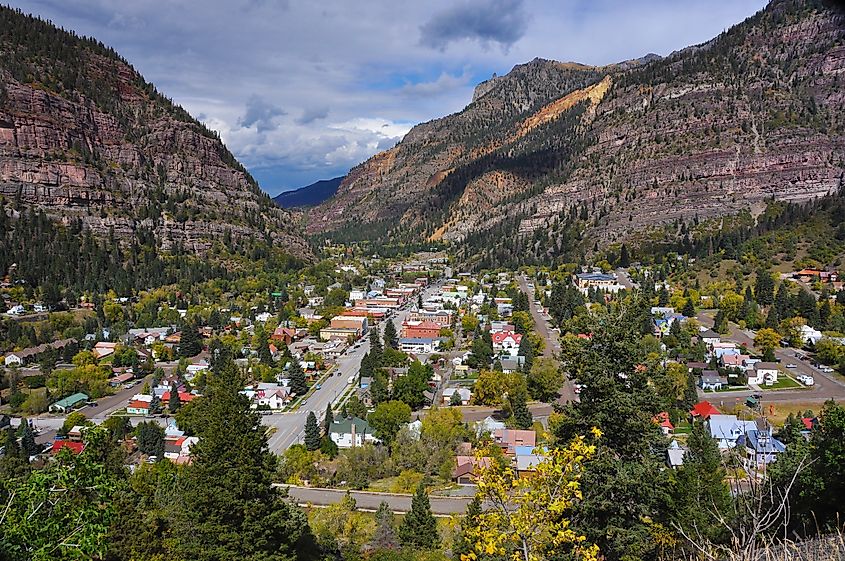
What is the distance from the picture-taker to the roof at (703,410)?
2731cm

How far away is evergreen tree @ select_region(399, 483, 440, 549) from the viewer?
15.3m

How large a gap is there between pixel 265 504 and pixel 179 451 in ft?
61.8

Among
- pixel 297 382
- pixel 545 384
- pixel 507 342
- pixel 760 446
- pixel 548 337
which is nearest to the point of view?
pixel 760 446

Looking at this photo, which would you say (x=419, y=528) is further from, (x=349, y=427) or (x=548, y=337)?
(x=548, y=337)

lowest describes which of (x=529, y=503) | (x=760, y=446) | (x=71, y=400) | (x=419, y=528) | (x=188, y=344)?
→ (x=71, y=400)

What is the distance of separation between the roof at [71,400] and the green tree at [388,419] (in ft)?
60.5

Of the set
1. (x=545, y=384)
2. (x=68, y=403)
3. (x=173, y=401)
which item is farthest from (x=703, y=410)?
(x=68, y=403)

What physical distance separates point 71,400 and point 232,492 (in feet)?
98.1

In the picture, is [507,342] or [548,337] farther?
[548,337]

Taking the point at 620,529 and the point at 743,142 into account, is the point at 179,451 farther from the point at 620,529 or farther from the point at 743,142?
the point at 743,142

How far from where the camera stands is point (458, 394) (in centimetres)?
3228

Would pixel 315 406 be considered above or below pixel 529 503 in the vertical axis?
below

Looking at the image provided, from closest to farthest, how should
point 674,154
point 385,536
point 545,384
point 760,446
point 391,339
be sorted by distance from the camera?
point 760,446 → point 385,536 → point 545,384 → point 391,339 → point 674,154

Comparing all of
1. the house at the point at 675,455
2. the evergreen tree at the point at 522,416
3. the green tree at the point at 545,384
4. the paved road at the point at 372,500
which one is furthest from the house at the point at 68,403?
the house at the point at 675,455
